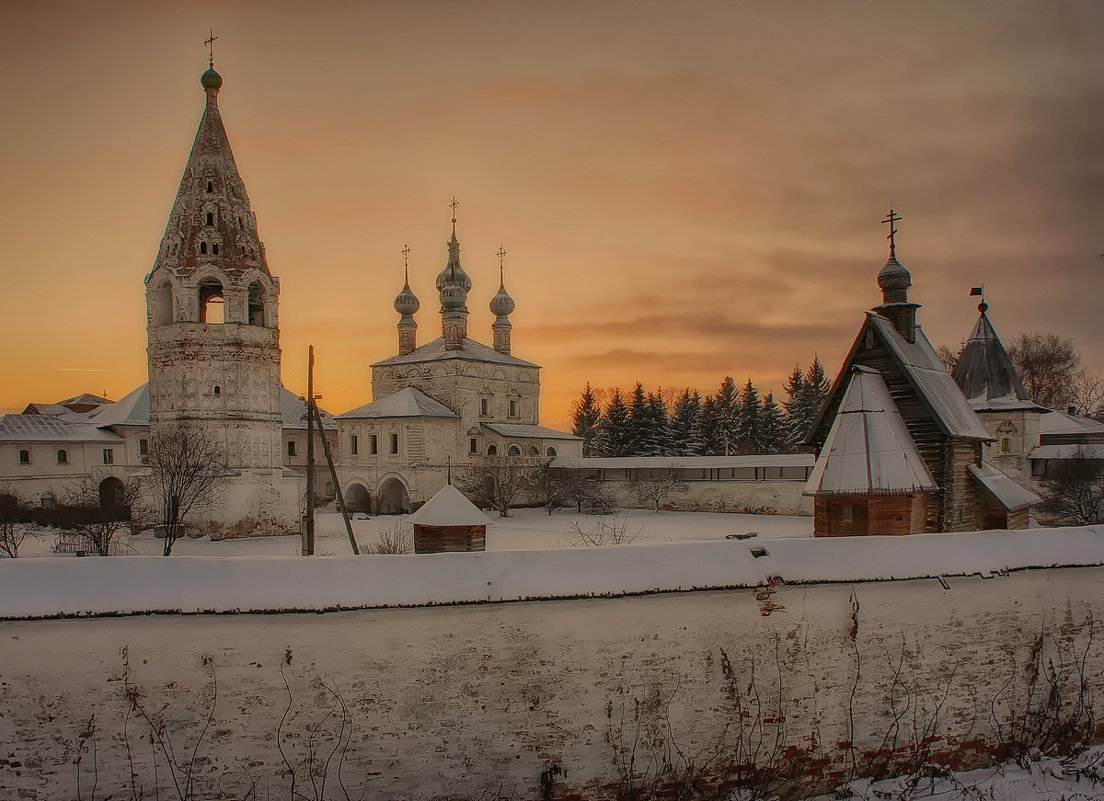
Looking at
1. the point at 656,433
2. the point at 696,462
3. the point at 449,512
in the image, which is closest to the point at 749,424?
the point at 656,433

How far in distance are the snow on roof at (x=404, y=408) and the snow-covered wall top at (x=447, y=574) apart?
30250mm

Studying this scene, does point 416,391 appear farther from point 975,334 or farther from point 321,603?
point 321,603

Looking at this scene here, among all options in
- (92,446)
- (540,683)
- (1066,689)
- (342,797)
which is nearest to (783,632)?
(540,683)

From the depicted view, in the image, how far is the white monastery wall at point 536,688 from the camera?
5.84 m

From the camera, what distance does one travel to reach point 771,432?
51.2 meters

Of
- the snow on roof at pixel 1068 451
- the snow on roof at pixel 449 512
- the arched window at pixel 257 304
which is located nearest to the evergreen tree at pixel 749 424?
the snow on roof at pixel 1068 451

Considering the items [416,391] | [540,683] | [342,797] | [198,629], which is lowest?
[342,797]

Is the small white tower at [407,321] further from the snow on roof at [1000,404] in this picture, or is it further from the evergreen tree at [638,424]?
the snow on roof at [1000,404]

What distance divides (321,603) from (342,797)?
5.04 feet

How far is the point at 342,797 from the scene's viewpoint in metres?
6.11

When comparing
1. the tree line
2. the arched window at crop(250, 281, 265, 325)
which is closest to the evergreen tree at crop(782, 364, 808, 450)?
the tree line

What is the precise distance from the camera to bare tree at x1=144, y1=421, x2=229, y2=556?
67.6 feet

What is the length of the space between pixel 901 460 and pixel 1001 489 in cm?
193

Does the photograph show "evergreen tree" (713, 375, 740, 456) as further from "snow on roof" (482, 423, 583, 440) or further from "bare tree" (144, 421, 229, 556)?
"bare tree" (144, 421, 229, 556)
